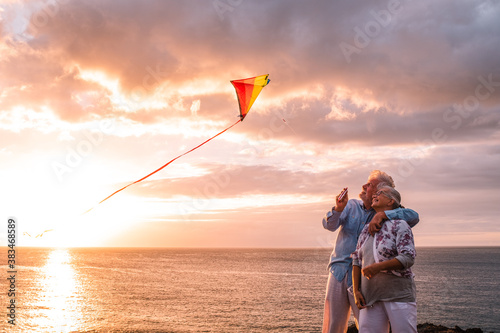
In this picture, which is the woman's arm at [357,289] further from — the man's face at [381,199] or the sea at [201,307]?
the sea at [201,307]

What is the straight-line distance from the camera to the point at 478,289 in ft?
219

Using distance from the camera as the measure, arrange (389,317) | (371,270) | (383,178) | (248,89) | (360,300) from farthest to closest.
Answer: (248,89)
(383,178)
(360,300)
(371,270)
(389,317)

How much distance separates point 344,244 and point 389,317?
1243 mm

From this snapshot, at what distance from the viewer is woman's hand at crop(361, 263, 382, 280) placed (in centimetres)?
425

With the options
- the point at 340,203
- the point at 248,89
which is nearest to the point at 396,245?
the point at 340,203

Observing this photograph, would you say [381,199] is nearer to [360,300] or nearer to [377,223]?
[377,223]

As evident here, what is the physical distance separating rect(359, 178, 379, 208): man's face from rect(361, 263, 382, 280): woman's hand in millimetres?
976

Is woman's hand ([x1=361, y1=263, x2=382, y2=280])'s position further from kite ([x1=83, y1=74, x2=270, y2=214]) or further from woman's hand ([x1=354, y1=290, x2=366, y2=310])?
kite ([x1=83, y1=74, x2=270, y2=214])

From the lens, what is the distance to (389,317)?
165 inches

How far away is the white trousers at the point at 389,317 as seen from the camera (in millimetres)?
4098

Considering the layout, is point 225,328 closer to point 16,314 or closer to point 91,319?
point 91,319

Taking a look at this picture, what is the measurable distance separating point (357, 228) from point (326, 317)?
1.18m

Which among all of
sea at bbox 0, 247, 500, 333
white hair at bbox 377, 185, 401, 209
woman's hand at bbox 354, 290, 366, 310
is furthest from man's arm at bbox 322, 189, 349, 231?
sea at bbox 0, 247, 500, 333

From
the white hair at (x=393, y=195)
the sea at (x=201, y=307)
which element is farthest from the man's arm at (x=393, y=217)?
the sea at (x=201, y=307)
